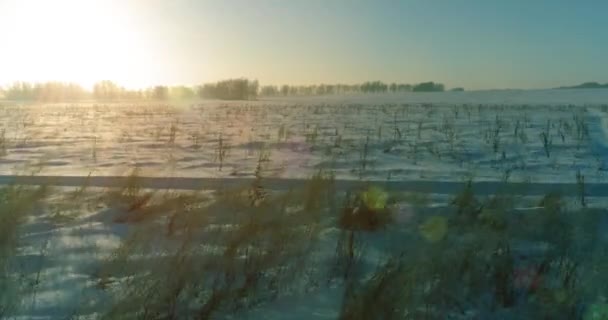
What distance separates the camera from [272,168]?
9.37 m

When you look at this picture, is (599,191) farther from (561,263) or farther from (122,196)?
(122,196)

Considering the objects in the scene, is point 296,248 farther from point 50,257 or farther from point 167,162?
point 167,162

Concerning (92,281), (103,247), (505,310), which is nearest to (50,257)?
(103,247)

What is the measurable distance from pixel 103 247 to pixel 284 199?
7.27ft

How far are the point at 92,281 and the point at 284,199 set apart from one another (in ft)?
8.87

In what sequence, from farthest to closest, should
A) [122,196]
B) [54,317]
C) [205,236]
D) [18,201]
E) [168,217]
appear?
[122,196]
[18,201]
[168,217]
[205,236]
[54,317]

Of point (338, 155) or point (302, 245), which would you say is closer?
point (302, 245)

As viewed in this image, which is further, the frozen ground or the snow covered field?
the frozen ground

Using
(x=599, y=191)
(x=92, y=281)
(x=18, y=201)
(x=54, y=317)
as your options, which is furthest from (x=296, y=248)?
(x=599, y=191)

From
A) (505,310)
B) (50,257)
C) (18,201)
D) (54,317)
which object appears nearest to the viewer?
(54,317)

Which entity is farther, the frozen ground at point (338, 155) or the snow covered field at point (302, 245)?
the frozen ground at point (338, 155)

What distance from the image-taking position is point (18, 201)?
6234 mm

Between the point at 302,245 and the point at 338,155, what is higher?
the point at 338,155

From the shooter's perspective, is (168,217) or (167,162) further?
(167,162)
